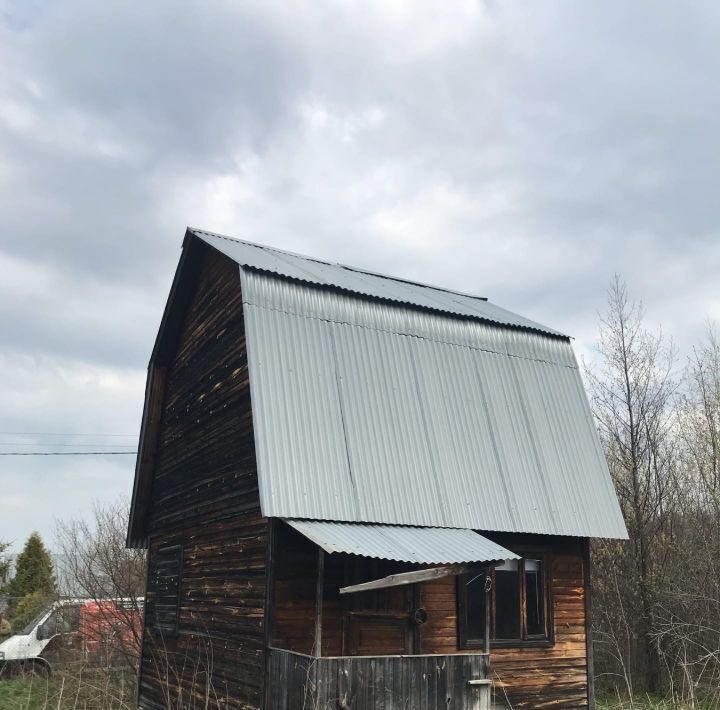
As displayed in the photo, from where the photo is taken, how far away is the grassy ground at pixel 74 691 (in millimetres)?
15773

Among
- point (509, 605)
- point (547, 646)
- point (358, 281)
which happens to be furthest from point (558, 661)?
point (358, 281)

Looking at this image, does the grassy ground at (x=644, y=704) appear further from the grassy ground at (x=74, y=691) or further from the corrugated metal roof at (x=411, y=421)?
the grassy ground at (x=74, y=691)

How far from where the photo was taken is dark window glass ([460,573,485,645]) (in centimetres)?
1149

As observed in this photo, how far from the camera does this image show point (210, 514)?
12.5 metres

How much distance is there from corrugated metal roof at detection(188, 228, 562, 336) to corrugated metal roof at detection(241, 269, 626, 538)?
22 centimetres

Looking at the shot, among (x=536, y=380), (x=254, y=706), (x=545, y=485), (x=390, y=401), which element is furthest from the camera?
(x=536, y=380)

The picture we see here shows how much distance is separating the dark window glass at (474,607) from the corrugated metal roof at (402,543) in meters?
1.36

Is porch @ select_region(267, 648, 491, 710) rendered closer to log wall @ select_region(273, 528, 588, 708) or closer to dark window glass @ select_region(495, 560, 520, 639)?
log wall @ select_region(273, 528, 588, 708)

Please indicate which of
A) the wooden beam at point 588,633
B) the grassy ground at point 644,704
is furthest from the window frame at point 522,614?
the grassy ground at point 644,704

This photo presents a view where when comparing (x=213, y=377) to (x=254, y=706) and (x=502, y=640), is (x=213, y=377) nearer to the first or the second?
(x=254, y=706)

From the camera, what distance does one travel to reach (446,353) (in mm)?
12781

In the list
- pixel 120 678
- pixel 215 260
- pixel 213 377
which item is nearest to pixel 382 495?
pixel 213 377

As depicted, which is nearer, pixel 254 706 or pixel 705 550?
pixel 254 706

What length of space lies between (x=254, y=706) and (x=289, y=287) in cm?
574
